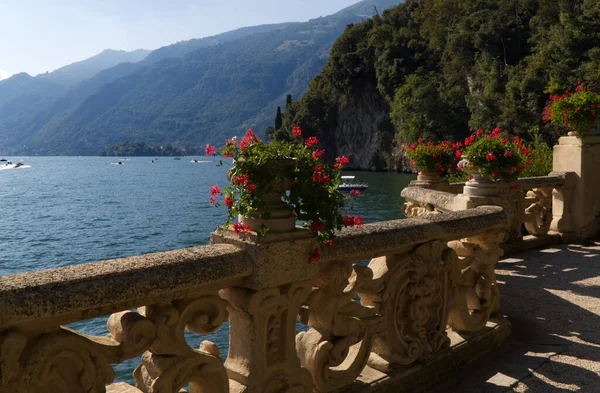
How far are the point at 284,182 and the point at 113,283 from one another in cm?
A: 97

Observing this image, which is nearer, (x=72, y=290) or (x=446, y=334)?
(x=72, y=290)

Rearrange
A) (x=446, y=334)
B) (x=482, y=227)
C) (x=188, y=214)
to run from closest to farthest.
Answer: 1. (x=446, y=334)
2. (x=482, y=227)
3. (x=188, y=214)

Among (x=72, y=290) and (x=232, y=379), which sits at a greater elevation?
(x=72, y=290)

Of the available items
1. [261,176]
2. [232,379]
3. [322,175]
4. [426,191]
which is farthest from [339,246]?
[426,191]

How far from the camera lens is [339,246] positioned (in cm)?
289

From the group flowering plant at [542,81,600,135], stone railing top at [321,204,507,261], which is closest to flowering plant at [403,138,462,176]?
flowering plant at [542,81,600,135]

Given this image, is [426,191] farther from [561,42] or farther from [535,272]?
[561,42]

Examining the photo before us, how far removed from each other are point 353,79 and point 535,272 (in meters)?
76.5

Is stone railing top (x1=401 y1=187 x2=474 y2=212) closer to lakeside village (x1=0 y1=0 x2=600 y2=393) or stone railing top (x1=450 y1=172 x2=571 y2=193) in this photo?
lakeside village (x1=0 y1=0 x2=600 y2=393)

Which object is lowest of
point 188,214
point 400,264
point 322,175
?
point 188,214

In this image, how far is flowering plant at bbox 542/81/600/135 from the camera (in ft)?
26.3

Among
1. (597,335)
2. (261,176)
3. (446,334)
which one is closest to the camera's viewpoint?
(261,176)

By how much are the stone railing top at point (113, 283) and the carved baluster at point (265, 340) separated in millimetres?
175

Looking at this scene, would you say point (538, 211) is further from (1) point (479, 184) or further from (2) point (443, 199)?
(2) point (443, 199)
